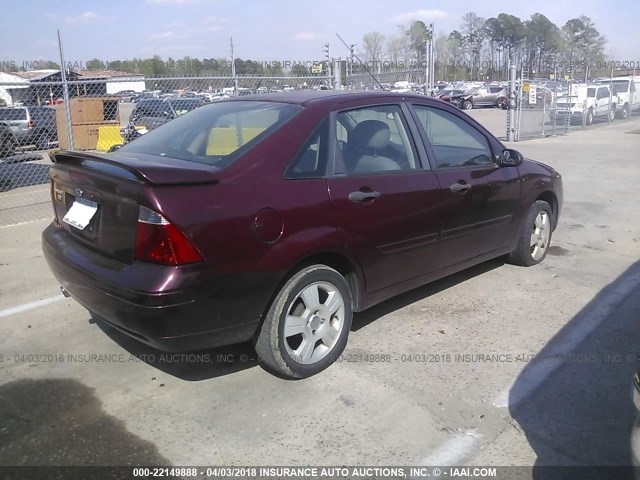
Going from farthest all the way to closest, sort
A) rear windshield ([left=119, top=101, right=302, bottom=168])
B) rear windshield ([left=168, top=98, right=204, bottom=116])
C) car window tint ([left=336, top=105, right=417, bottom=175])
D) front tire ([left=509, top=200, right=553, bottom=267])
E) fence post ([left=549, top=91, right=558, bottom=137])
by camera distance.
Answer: fence post ([left=549, top=91, right=558, bottom=137]), rear windshield ([left=168, top=98, right=204, bottom=116]), front tire ([left=509, top=200, right=553, bottom=267]), car window tint ([left=336, top=105, right=417, bottom=175]), rear windshield ([left=119, top=101, right=302, bottom=168])

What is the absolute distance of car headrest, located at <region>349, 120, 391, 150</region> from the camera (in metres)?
3.74

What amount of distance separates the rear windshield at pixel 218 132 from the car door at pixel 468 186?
1.18 metres

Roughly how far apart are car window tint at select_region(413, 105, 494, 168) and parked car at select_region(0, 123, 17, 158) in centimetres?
1062

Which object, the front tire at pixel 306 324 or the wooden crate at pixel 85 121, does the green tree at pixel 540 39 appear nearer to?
the wooden crate at pixel 85 121

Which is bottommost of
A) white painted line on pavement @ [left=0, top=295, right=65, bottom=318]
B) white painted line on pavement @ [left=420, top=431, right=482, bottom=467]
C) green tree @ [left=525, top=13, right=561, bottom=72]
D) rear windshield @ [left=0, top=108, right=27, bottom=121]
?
white painted line on pavement @ [left=420, top=431, right=482, bottom=467]

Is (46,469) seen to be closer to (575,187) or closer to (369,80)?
(575,187)

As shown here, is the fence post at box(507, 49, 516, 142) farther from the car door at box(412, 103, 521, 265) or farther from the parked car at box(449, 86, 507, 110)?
the parked car at box(449, 86, 507, 110)

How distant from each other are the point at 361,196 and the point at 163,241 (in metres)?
1.29

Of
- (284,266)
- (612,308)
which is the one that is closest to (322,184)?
(284,266)

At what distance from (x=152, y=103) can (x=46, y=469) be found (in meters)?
12.5

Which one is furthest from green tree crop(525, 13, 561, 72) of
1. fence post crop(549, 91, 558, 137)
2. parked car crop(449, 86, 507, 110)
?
fence post crop(549, 91, 558, 137)

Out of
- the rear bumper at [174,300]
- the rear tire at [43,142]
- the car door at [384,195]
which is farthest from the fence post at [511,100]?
the rear bumper at [174,300]

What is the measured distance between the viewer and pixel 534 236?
5371 mm

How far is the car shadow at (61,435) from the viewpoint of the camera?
2.68m
